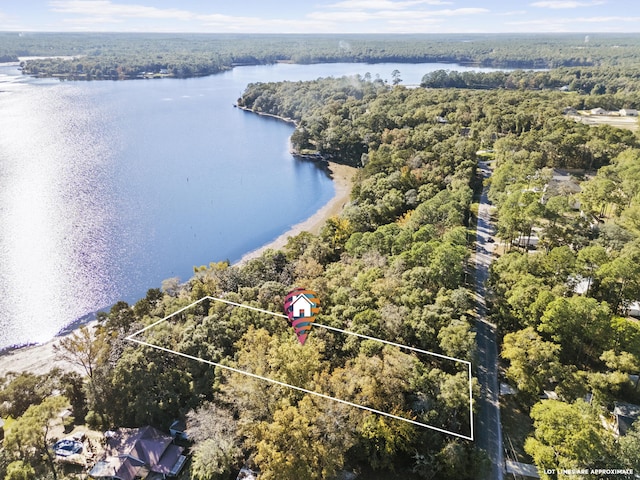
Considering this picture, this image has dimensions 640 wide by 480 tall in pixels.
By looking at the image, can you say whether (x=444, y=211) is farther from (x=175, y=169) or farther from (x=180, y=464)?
(x=175, y=169)

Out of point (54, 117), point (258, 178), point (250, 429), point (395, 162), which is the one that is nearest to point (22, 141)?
point (54, 117)

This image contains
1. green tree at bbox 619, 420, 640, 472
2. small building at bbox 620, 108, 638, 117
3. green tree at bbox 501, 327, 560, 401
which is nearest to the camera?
green tree at bbox 619, 420, 640, 472

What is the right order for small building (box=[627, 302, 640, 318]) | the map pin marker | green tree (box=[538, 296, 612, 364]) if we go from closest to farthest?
the map pin marker → green tree (box=[538, 296, 612, 364]) → small building (box=[627, 302, 640, 318])

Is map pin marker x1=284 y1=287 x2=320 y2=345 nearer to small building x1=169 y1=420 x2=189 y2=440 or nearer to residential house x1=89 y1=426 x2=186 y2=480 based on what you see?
small building x1=169 y1=420 x2=189 y2=440

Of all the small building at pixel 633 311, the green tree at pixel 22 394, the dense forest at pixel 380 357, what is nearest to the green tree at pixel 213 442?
the dense forest at pixel 380 357

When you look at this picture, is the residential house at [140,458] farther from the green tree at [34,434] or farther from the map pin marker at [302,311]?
the map pin marker at [302,311]

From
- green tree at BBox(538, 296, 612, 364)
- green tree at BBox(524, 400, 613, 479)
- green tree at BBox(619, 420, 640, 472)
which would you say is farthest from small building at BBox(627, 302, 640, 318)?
green tree at BBox(619, 420, 640, 472)

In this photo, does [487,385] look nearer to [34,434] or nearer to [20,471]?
[34,434]
